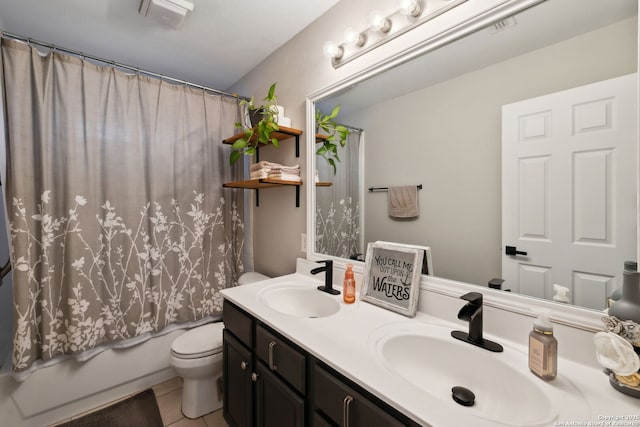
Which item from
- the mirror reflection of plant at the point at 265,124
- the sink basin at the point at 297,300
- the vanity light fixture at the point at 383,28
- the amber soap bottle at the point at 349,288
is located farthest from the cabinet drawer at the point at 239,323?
the vanity light fixture at the point at 383,28

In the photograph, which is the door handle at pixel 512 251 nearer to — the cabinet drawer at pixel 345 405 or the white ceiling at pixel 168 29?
the cabinet drawer at pixel 345 405

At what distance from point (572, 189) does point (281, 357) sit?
1109 millimetres

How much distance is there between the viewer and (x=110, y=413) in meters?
1.66

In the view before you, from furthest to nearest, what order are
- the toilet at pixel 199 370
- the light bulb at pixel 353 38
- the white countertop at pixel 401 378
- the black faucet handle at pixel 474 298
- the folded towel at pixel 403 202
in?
1. the toilet at pixel 199 370
2. the light bulb at pixel 353 38
3. the folded towel at pixel 403 202
4. the black faucet handle at pixel 474 298
5. the white countertop at pixel 401 378

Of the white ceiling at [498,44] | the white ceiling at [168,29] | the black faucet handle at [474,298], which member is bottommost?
the black faucet handle at [474,298]

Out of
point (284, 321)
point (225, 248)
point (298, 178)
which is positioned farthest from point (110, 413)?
point (298, 178)

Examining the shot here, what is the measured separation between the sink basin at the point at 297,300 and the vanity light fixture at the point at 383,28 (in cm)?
124

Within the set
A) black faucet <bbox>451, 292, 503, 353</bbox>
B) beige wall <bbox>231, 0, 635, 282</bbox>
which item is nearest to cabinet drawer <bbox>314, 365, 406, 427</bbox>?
black faucet <bbox>451, 292, 503, 353</bbox>

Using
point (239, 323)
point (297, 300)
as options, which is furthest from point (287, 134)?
point (239, 323)

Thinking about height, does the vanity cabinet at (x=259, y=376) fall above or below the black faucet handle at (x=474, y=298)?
below

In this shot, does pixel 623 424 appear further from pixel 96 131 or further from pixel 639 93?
pixel 96 131

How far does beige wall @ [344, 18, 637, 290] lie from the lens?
78 centimetres

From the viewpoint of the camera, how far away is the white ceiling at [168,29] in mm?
1517

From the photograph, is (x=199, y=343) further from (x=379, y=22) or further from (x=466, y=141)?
(x=379, y=22)
